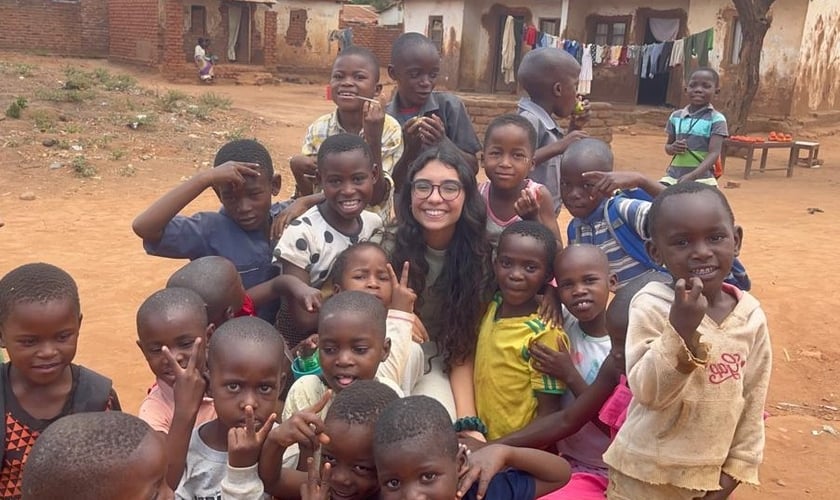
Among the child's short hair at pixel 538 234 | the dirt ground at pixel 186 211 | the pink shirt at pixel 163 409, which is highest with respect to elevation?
the child's short hair at pixel 538 234

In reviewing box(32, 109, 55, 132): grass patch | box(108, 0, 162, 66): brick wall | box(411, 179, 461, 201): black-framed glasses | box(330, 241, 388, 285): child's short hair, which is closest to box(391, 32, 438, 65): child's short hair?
box(411, 179, 461, 201): black-framed glasses

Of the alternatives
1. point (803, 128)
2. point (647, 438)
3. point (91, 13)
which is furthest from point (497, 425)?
point (91, 13)

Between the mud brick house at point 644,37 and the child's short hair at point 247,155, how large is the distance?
50.3ft

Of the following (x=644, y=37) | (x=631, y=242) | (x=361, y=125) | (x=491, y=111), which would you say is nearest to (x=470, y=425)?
(x=631, y=242)

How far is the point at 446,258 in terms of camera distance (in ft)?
9.99

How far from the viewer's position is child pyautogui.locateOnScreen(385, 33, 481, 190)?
3760mm

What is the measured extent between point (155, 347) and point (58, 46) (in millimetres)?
23369

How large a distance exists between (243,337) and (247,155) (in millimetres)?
1272

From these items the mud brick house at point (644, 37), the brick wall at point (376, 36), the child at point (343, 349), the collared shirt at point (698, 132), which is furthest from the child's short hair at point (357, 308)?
the brick wall at point (376, 36)

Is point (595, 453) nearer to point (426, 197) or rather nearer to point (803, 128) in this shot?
point (426, 197)

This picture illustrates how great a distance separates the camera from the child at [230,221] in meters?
3.02

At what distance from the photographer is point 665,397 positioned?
189cm

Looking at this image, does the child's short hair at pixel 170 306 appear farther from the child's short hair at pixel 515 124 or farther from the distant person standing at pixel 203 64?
the distant person standing at pixel 203 64

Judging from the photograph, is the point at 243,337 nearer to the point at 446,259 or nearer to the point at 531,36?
the point at 446,259
